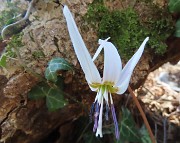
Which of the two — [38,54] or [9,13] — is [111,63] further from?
[9,13]

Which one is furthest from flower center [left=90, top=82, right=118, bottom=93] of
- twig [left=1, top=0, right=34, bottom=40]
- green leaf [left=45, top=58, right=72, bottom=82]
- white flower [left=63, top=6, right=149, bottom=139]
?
twig [left=1, top=0, right=34, bottom=40]

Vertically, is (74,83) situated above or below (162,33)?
below

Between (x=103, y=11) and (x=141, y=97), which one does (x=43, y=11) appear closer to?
(x=103, y=11)

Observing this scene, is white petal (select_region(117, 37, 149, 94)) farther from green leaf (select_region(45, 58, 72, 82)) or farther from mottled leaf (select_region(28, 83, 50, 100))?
mottled leaf (select_region(28, 83, 50, 100))

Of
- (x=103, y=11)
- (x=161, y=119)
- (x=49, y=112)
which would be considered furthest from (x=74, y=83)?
(x=161, y=119)

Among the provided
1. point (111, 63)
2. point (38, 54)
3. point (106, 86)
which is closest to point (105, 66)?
point (111, 63)

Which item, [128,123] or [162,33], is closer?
[162,33]

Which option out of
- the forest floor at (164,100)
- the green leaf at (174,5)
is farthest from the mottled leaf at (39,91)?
the forest floor at (164,100)
